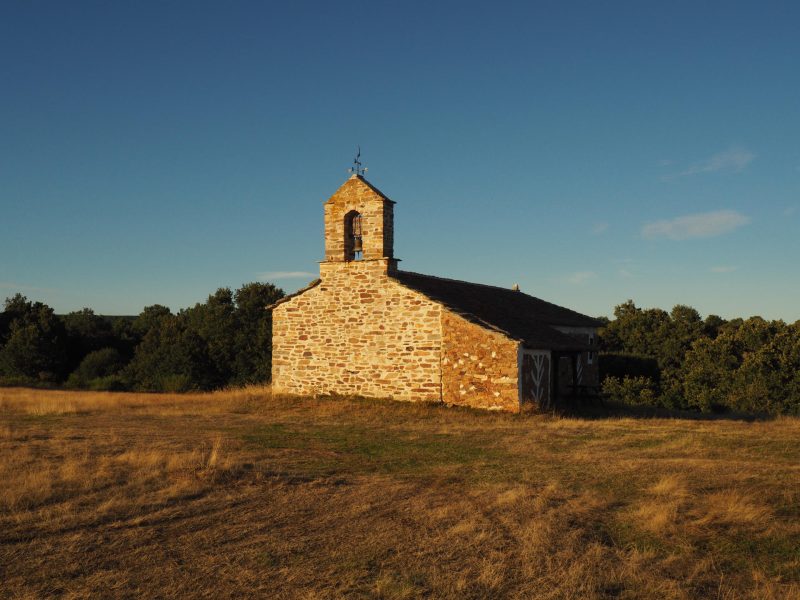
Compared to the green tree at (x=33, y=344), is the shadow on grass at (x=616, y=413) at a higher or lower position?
lower

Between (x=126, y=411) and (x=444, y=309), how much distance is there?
437 inches

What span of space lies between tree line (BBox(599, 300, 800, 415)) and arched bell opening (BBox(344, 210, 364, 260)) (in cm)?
1760

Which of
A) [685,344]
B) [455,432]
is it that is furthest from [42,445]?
[685,344]

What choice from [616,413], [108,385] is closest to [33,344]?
[108,385]

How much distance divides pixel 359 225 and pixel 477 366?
22.8 feet

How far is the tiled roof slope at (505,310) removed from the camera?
22.9 m

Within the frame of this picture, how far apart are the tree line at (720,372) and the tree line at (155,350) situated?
22627mm

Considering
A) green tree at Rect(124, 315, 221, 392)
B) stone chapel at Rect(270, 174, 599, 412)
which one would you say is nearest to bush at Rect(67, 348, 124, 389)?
green tree at Rect(124, 315, 221, 392)

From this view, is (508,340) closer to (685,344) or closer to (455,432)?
(455,432)

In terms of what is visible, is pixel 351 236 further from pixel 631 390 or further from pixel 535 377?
pixel 631 390

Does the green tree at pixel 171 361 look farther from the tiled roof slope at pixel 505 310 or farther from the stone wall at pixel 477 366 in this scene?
the stone wall at pixel 477 366

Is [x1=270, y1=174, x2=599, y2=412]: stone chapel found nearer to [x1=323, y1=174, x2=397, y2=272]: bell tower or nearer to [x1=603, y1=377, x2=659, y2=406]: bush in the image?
[x1=323, y1=174, x2=397, y2=272]: bell tower

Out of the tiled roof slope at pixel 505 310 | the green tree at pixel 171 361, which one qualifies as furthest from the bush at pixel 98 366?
the tiled roof slope at pixel 505 310

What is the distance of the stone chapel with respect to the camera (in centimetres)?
2158
